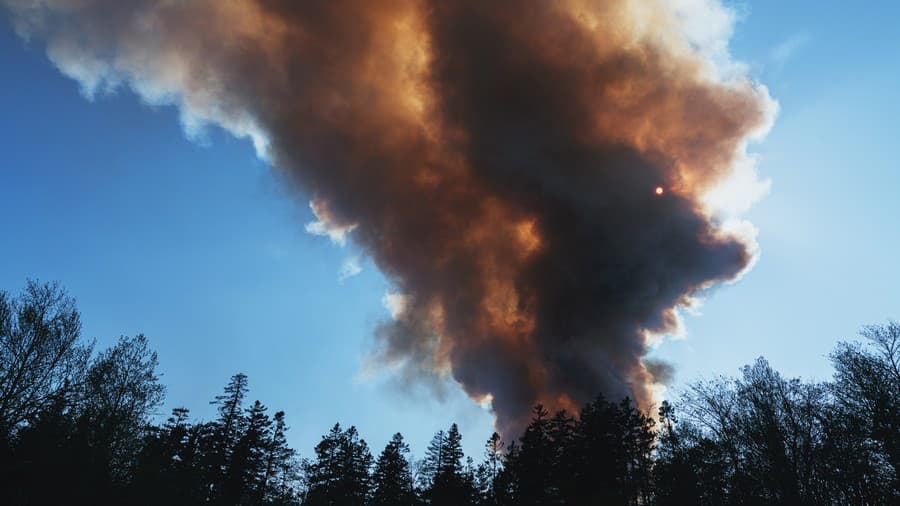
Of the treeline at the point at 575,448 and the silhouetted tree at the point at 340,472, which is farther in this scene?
the silhouetted tree at the point at 340,472

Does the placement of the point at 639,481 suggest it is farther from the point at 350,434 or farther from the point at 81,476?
the point at 81,476

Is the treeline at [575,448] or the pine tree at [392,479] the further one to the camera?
the pine tree at [392,479]

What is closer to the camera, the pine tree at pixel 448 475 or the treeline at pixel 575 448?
the treeline at pixel 575 448

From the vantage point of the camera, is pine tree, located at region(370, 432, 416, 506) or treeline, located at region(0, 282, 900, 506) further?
pine tree, located at region(370, 432, 416, 506)

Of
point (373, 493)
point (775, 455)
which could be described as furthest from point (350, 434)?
point (775, 455)

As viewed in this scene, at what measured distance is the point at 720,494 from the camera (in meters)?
33.8

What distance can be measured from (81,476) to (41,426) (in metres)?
3.85

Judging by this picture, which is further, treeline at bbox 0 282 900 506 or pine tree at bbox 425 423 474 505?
pine tree at bbox 425 423 474 505

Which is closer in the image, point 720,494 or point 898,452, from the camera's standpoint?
point 898,452

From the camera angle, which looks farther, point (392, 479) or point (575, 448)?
point (392, 479)

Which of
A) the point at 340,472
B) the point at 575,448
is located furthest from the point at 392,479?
the point at 575,448

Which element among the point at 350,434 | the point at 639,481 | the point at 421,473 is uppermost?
the point at 350,434

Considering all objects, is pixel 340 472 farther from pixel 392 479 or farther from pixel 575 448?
pixel 575 448

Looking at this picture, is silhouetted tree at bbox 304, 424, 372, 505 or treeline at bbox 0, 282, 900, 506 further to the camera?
silhouetted tree at bbox 304, 424, 372, 505
